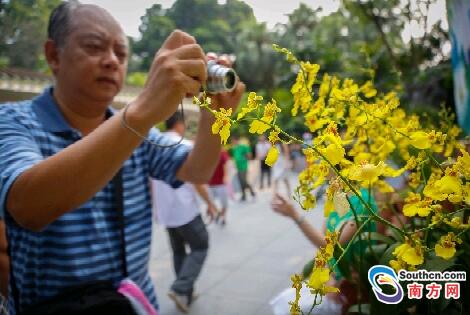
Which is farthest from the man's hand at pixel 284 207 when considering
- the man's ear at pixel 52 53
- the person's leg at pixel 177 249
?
the person's leg at pixel 177 249

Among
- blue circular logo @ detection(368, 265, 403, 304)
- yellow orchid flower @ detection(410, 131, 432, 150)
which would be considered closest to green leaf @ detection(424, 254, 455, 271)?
blue circular logo @ detection(368, 265, 403, 304)

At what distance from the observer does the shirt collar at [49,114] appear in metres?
0.94

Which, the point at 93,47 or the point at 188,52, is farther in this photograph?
the point at 93,47

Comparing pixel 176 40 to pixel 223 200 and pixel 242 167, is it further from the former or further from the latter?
pixel 242 167

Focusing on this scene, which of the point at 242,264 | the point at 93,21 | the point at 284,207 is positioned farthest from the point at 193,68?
the point at 242,264

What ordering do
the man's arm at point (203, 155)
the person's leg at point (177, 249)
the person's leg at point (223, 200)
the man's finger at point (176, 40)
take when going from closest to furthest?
1. the man's finger at point (176, 40)
2. the man's arm at point (203, 155)
3. the person's leg at point (177, 249)
4. the person's leg at point (223, 200)

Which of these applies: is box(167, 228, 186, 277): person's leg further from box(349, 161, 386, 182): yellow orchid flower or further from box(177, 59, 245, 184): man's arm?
box(349, 161, 386, 182): yellow orchid flower

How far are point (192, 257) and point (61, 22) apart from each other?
83.8 inches

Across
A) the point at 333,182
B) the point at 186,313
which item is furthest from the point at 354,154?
the point at 186,313

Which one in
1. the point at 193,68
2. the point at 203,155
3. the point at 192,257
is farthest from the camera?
the point at 192,257

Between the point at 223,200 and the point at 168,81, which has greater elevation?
the point at 168,81

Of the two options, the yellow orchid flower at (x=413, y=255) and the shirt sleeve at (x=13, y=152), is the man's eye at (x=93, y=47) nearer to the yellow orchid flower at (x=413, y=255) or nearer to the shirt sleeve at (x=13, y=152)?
the shirt sleeve at (x=13, y=152)

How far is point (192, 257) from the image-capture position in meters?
2.81

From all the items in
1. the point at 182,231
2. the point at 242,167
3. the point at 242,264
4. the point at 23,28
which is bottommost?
the point at 242,264
